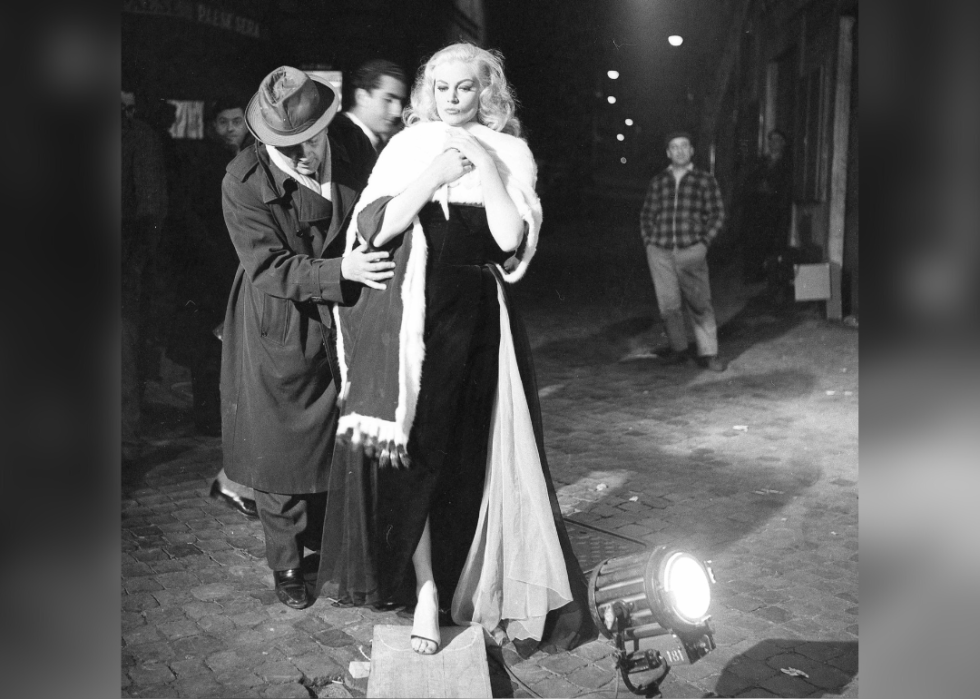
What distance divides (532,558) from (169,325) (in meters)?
1.86

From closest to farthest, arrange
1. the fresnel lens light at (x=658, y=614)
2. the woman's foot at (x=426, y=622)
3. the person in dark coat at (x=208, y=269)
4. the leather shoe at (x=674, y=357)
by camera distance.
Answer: the fresnel lens light at (x=658, y=614)
the woman's foot at (x=426, y=622)
the person in dark coat at (x=208, y=269)
the leather shoe at (x=674, y=357)

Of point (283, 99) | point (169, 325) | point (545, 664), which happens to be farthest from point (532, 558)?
point (283, 99)

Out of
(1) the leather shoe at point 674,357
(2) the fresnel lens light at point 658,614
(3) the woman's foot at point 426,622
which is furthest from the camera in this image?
(1) the leather shoe at point 674,357

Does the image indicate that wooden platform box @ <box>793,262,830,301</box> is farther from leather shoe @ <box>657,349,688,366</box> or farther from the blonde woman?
the blonde woman

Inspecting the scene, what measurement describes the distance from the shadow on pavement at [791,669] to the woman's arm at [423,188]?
2.26 m

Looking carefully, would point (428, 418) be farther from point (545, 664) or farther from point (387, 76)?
point (387, 76)

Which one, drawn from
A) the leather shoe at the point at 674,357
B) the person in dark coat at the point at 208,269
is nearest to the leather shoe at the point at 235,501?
the person in dark coat at the point at 208,269

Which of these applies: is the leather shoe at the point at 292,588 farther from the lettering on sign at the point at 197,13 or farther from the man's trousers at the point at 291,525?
the lettering on sign at the point at 197,13

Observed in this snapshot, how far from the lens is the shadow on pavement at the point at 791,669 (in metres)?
4.21

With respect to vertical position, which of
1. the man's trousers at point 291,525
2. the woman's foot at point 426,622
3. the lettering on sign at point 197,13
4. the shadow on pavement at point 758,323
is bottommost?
the woman's foot at point 426,622

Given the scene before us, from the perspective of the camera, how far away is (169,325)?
446cm

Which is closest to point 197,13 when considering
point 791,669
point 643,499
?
point 643,499
